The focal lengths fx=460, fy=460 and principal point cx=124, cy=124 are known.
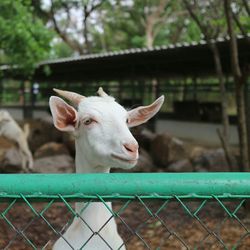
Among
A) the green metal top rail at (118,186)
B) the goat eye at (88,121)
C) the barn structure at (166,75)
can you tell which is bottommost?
the barn structure at (166,75)

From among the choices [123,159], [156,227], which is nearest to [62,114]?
[123,159]

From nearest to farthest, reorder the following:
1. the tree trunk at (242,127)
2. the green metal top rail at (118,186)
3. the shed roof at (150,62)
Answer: the green metal top rail at (118,186) → the tree trunk at (242,127) → the shed roof at (150,62)

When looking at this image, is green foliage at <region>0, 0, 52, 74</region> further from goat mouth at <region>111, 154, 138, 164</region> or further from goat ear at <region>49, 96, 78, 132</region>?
goat mouth at <region>111, 154, 138, 164</region>

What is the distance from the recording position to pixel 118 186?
1.54 m

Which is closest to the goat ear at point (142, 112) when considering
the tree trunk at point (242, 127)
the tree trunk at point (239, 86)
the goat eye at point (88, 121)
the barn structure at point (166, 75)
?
the goat eye at point (88, 121)

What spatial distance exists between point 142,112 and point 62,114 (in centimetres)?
51

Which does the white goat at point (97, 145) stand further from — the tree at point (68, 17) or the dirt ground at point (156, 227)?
the tree at point (68, 17)

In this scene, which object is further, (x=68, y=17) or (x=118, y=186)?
(x=68, y=17)

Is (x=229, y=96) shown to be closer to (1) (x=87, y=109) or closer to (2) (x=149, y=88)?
(2) (x=149, y=88)

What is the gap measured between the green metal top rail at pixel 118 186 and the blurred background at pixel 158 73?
2389 mm

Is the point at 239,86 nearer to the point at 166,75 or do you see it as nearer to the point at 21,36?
the point at 21,36

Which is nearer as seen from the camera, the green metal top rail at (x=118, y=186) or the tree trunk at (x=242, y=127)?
the green metal top rail at (x=118, y=186)

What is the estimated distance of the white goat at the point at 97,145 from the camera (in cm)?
244

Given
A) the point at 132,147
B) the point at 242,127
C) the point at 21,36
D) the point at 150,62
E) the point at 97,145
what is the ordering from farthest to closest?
the point at 150,62, the point at 21,36, the point at 242,127, the point at 97,145, the point at 132,147
